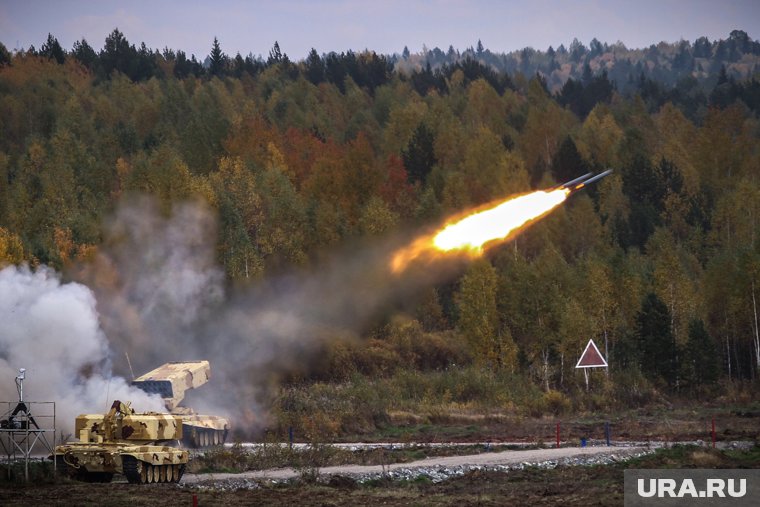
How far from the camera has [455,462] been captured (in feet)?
123

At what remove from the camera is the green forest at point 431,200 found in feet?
212

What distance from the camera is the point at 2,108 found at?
113m

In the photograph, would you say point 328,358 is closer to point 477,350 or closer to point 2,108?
point 477,350

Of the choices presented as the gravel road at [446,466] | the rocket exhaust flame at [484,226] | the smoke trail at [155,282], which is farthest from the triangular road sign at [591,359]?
the smoke trail at [155,282]

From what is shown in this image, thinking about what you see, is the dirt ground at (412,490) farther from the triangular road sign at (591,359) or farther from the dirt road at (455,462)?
the triangular road sign at (591,359)

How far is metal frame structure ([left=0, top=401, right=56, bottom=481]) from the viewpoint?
→ 33.5 meters

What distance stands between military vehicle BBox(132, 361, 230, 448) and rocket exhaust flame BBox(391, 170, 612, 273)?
14584mm

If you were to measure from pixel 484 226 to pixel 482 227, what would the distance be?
0.38ft

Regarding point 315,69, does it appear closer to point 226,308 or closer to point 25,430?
point 226,308

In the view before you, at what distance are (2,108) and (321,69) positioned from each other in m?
47.9

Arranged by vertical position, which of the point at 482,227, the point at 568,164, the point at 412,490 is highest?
the point at 568,164

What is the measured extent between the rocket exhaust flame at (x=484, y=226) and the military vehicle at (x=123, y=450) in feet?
72.9

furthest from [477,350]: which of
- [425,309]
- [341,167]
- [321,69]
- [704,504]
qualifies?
[321,69]

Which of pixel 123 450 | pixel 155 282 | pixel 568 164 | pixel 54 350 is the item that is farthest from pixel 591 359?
pixel 568 164
